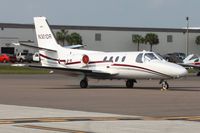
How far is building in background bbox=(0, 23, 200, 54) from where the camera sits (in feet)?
413

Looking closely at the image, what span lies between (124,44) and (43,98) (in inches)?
4157

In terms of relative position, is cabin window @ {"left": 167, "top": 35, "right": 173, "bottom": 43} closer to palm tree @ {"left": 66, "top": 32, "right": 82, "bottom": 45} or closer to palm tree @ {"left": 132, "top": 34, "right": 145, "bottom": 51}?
palm tree @ {"left": 132, "top": 34, "right": 145, "bottom": 51}

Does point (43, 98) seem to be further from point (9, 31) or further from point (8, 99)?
point (9, 31)

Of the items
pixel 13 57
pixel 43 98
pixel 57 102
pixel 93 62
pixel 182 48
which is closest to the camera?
pixel 57 102

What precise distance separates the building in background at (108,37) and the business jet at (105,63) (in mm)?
83919

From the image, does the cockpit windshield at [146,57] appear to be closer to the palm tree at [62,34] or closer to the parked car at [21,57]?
the parked car at [21,57]

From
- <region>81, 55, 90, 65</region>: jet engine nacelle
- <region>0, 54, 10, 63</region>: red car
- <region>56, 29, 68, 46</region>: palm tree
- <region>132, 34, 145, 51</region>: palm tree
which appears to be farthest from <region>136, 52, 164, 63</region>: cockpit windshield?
<region>132, 34, 145, 51</region>: palm tree

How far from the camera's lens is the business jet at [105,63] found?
3609 centimetres

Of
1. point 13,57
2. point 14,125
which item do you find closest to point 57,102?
point 14,125

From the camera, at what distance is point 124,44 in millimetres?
133000

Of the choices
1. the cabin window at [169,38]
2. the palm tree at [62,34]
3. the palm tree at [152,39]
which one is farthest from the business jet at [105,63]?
the cabin window at [169,38]

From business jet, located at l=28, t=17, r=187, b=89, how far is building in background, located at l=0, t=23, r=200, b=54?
275 ft

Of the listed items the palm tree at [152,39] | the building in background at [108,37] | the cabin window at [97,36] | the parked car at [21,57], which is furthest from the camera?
the palm tree at [152,39]

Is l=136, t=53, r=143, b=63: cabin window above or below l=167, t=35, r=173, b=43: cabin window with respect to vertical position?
below
